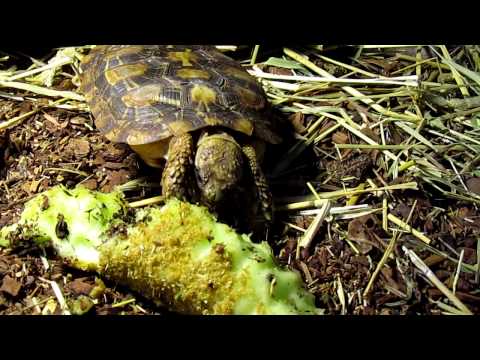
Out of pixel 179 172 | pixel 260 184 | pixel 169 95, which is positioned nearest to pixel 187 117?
pixel 169 95

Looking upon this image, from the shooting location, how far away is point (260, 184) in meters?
2.89

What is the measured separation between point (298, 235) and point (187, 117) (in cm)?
84

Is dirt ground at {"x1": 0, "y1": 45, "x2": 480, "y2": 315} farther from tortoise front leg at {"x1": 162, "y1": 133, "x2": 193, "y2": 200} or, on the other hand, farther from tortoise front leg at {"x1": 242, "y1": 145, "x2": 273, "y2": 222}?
tortoise front leg at {"x1": 162, "y1": 133, "x2": 193, "y2": 200}

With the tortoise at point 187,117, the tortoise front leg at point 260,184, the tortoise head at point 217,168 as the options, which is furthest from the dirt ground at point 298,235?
the tortoise head at point 217,168

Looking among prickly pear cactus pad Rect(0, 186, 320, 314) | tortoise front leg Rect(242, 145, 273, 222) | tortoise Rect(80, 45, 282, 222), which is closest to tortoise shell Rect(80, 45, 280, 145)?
tortoise Rect(80, 45, 282, 222)

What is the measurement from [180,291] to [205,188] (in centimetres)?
67

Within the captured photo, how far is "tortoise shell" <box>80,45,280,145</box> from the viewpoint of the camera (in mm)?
2918

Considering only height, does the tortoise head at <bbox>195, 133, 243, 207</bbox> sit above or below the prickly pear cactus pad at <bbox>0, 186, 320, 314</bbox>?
above

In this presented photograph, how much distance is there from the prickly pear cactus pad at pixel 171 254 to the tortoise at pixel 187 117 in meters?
0.44

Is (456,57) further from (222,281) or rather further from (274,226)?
(222,281)

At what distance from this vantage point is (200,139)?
9.67 ft

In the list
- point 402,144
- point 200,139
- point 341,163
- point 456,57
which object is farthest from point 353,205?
point 456,57

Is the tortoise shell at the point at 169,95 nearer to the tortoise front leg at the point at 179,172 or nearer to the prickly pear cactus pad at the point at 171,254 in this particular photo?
the tortoise front leg at the point at 179,172

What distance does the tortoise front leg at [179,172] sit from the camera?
2.80 metres
